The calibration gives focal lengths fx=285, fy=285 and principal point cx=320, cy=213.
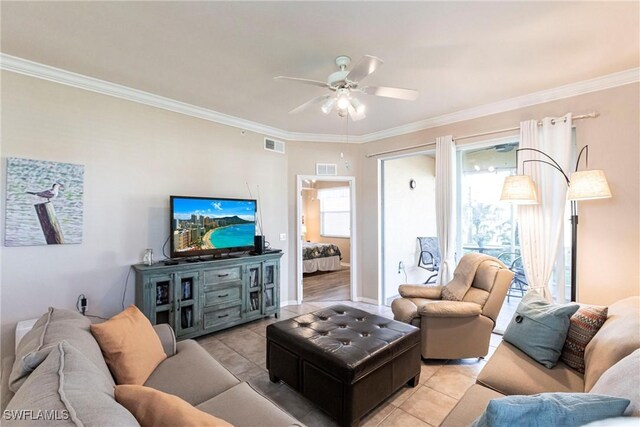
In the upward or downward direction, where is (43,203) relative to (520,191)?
downward

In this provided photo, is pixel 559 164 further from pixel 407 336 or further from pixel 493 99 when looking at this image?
pixel 407 336

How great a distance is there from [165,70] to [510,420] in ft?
11.3

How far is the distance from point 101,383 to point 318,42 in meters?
2.46

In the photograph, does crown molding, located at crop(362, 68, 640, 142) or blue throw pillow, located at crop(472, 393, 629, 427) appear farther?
crown molding, located at crop(362, 68, 640, 142)

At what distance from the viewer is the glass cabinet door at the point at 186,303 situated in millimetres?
3143

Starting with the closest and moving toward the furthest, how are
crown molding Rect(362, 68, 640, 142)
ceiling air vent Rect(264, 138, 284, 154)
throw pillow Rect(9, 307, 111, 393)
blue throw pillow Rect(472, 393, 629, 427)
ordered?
blue throw pillow Rect(472, 393, 629, 427), throw pillow Rect(9, 307, 111, 393), crown molding Rect(362, 68, 640, 142), ceiling air vent Rect(264, 138, 284, 154)

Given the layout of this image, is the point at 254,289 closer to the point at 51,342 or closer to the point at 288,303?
the point at 288,303

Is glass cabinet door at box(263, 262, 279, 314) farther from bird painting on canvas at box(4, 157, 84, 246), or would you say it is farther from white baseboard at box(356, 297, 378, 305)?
bird painting on canvas at box(4, 157, 84, 246)

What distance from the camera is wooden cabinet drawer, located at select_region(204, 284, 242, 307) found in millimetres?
3383

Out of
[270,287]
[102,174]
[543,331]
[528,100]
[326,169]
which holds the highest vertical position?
[528,100]

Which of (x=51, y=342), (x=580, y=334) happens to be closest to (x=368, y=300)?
(x=580, y=334)

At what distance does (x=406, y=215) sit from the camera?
5488 millimetres

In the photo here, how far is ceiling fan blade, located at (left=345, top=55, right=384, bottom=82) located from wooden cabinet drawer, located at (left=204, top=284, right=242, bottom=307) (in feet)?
9.09

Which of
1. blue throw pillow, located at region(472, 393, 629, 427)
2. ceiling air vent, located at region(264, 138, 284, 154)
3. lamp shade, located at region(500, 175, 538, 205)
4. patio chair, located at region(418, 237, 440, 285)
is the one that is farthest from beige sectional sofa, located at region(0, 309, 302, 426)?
patio chair, located at region(418, 237, 440, 285)
